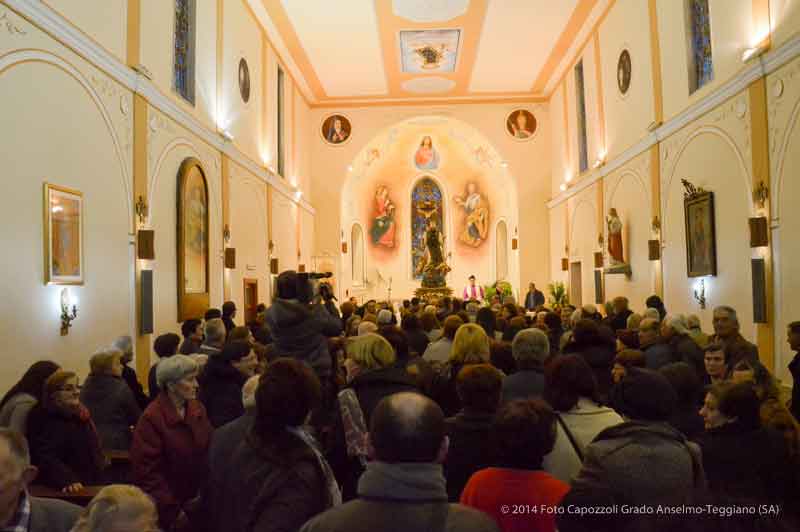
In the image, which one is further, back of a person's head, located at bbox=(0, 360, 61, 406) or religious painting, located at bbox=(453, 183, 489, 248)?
religious painting, located at bbox=(453, 183, 489, 248)

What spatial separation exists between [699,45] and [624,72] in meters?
3.60

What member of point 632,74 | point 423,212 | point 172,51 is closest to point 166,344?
point 172,51

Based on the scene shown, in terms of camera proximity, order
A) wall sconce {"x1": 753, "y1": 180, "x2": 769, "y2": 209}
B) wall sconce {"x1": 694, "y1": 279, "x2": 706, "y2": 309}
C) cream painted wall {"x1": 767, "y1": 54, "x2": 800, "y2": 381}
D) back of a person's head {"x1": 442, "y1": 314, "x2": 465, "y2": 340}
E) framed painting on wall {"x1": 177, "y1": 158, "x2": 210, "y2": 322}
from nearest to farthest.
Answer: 1. back of a person's head {"x1": 442, "y1": 314, "x2": 465, "y2": 340}
2. cream painted wall {"x1": 767, "y1": 54, "x2": 800, "y2": 381}
3. wall sconce {"x1": 753, "y1": 180, "x2": 769, "y2": 209}
4. wall sconce {"x1": 694, "y1": 279, "x2": 706, "y2": 309}
5. framed painting on wall {"x1": 177, "y1": 158, "x2": 210, "y2": 322}

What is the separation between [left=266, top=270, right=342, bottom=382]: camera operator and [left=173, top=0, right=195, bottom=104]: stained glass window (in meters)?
7.96

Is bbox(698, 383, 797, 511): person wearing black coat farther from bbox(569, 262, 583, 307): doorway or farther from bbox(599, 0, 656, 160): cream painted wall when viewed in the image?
bbox(569, 262, 583, 307): doorway

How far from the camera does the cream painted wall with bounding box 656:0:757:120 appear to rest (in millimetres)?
9656

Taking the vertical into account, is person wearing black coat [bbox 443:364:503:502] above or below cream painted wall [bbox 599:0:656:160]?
below

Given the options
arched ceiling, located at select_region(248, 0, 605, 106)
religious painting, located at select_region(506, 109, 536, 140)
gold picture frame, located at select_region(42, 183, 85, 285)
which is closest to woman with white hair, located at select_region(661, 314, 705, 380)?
gold picture frame, located at select_region(42, 183, 85, 285)

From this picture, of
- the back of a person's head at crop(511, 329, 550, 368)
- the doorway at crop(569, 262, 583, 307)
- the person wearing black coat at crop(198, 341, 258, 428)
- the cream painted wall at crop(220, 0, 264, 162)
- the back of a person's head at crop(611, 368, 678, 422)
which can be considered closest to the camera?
the back of a person's head at crop(611, 368, 678, 422)

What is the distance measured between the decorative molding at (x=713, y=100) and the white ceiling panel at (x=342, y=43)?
22.8ft

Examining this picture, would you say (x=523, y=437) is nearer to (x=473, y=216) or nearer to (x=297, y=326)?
(x=297, y=326)

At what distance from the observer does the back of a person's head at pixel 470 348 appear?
5059 millimetres

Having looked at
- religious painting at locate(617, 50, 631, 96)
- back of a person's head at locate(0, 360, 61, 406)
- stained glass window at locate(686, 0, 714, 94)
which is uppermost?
religious painting at locate(617, 50, 631, 96)

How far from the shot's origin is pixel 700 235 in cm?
1096
